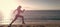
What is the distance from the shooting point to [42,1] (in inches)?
43.4

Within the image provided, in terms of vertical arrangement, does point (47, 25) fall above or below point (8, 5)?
below

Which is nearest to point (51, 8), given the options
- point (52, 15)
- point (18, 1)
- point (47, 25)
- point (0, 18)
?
point (52, 15)

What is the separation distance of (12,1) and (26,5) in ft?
0.41

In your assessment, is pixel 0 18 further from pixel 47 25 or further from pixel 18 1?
pixel 47 25

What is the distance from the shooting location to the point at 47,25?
0.97 metres

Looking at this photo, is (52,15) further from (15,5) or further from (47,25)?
(15,5)

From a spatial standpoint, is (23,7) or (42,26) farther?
(23,7)

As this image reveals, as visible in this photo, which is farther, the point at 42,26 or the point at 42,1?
the point at 42,1

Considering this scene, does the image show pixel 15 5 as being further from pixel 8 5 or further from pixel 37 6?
pixel 37 6

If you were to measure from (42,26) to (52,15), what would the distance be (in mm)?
147

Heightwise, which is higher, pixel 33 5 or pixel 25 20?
pixel 33 5

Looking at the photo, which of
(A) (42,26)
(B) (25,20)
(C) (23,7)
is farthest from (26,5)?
(A) (42,26)

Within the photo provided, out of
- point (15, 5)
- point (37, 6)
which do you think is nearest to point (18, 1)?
point (15, 5)

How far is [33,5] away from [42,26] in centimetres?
Result: 22
